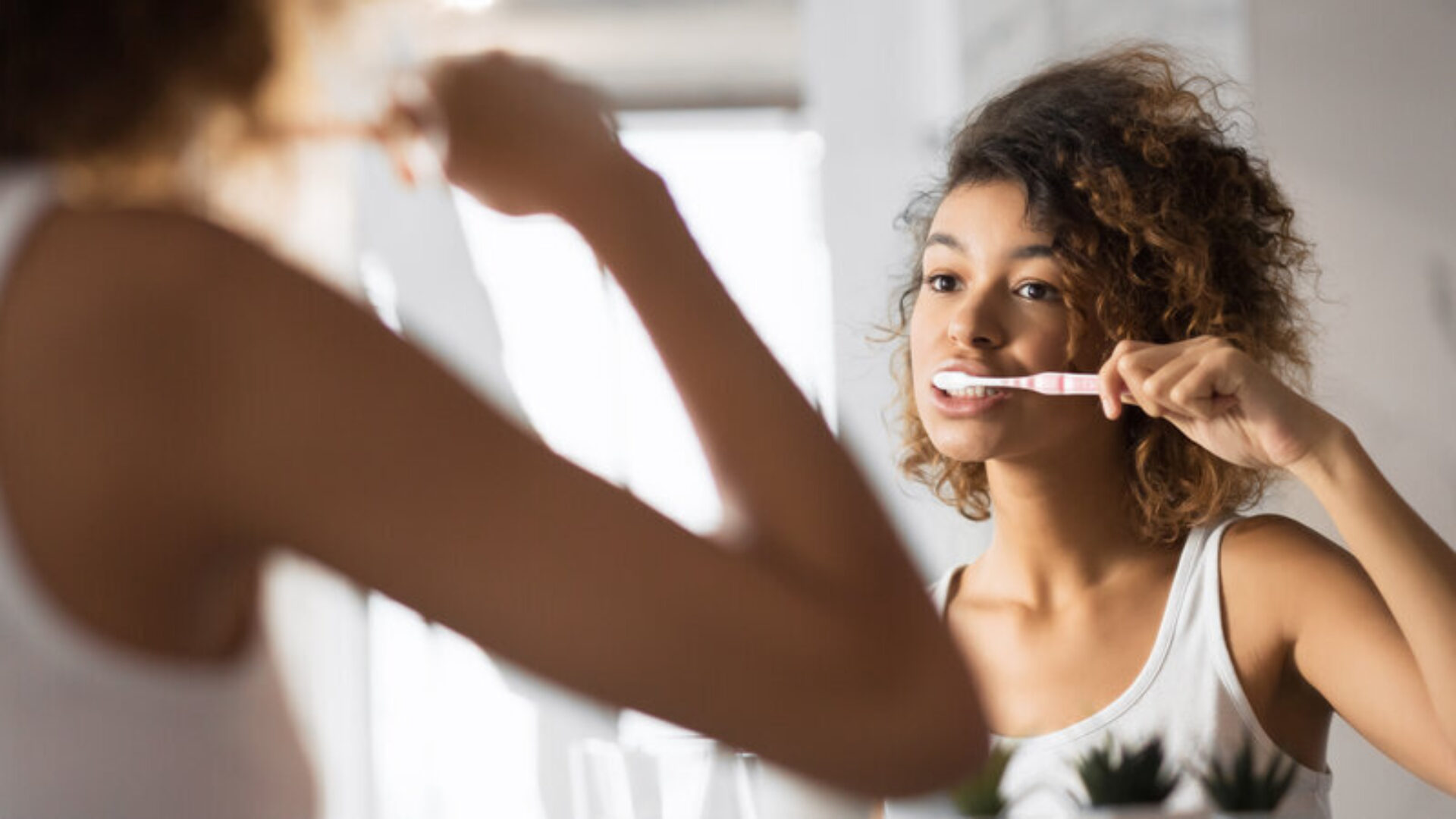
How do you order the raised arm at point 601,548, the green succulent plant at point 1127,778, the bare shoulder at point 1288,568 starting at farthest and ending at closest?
1. the bare shoulder at point 1288,568
2. the green succulent plant at point 1127,778
3. the raised arm at point 601,548

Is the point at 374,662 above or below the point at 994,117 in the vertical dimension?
below

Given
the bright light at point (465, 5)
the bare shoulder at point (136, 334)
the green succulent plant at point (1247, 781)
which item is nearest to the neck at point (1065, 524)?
the green succulent plant at point (1247, 781)

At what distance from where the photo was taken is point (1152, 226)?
1.79 feet

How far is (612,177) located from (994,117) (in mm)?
405

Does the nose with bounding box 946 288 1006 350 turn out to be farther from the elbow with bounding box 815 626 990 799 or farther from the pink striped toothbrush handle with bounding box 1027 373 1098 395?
the elbow with bounding box 815 626 990 799

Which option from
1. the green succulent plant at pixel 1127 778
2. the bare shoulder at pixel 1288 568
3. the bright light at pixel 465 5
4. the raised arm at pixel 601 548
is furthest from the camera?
the bright light at pixel 465 5

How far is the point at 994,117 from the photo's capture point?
22.6 inches

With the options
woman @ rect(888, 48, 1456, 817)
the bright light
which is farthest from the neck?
the bright light

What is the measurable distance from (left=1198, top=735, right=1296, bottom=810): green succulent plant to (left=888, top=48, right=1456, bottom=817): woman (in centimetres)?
1

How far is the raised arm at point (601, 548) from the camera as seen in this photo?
6.2 inches

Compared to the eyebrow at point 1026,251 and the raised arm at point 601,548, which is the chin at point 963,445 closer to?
the eyebrow at point 1026,251

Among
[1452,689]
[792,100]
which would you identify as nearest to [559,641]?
[1452,689]

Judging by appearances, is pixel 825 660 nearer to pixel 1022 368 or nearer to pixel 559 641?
pixel 559 641

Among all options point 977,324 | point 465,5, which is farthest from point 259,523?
point 465,5
